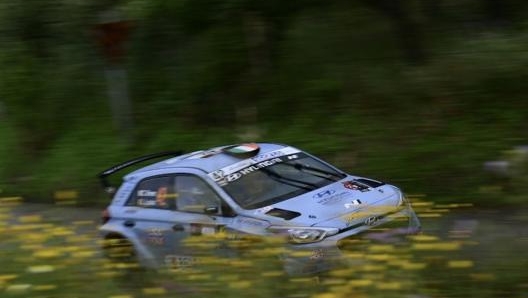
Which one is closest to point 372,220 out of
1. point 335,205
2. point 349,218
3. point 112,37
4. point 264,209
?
point 349,218

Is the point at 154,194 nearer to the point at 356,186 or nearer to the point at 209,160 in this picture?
the point at 209,160

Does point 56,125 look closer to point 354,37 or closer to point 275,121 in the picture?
point 275,121

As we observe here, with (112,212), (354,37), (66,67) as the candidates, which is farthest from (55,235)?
(66,67)

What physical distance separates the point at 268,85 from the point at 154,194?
16.7ft

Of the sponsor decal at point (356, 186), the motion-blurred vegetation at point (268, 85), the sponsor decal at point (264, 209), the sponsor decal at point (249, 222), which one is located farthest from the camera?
the motion-blurred vegetation at point (268, 85)

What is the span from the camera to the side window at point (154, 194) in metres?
8.54

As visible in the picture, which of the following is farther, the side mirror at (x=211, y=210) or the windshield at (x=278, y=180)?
the windshield at (x=278, y=180)

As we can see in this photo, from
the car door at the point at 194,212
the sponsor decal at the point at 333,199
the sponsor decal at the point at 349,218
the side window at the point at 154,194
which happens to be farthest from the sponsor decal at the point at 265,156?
the sponsor decal at the point at 349,218

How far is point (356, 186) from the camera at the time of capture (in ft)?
27.5

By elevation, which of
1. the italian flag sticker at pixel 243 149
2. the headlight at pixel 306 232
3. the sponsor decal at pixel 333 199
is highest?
the italian flag sticker at pixel 243 149

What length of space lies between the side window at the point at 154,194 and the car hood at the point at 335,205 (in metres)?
1.22

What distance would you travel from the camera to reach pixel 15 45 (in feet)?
48.3

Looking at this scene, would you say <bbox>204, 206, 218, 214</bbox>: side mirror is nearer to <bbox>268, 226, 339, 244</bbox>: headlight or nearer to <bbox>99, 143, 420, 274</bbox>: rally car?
<bbox>99, 143, 420, 274</bbox>: rally car

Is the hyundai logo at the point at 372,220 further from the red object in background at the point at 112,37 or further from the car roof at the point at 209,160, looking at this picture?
the red object in background at the point at 112,37
